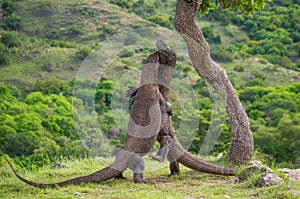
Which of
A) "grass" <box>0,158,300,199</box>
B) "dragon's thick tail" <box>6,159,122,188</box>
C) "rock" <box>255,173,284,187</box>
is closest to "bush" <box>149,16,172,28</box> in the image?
"grass" <box>0,158,300,199</box>

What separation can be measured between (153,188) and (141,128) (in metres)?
0.98

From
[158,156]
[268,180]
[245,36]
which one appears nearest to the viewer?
[268,180]

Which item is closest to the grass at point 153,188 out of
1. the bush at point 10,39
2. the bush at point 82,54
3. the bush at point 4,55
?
the bush at point 82,54

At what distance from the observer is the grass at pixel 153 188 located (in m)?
6.74

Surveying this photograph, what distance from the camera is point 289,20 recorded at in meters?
76.1

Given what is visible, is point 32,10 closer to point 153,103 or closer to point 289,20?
point 289,20

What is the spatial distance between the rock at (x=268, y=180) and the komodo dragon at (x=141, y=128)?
5.86 ft

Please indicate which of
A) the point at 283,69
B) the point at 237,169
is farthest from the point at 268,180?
the point at 283,69

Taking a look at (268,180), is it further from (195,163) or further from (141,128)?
(141,128)

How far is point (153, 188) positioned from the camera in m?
7.57

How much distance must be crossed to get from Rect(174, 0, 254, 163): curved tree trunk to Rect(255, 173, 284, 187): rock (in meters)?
1.96

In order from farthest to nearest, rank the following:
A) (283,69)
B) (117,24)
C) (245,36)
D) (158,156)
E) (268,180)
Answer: (245,36), (117,24), (283,69), (158,156), (268,180)

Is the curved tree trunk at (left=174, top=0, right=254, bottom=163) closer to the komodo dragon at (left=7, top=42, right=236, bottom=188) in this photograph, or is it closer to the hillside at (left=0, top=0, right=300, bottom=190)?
the komodo dragon at (left=7, top=42, right=236, bottom=188)

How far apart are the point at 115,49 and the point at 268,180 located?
167ft
